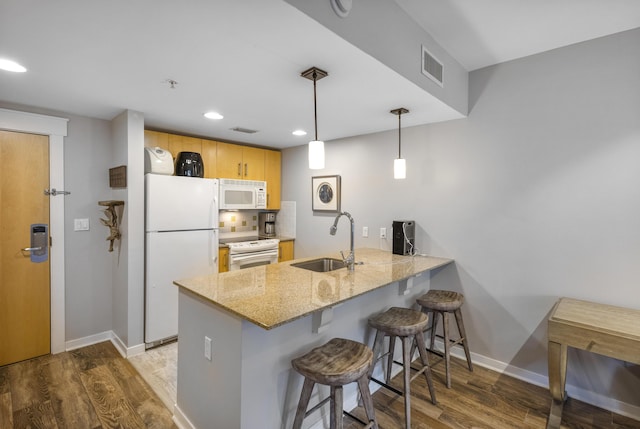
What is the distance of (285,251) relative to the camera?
14.1 ft

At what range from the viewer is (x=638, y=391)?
2055 millimetres

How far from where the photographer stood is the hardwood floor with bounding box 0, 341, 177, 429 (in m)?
2.00

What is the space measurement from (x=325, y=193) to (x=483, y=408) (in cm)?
263

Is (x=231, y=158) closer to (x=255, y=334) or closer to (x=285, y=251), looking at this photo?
(x=285, y=251)

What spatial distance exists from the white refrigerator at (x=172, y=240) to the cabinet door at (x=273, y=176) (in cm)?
107

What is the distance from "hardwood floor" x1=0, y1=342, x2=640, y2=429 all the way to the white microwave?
1913 mm

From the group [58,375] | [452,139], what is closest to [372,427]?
[452,139]

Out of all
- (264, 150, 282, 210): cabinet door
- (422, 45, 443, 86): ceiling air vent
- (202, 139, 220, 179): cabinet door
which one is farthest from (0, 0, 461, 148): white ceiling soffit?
(264, 150, 282, 210): cabinet door

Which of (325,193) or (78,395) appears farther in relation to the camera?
(325,193)

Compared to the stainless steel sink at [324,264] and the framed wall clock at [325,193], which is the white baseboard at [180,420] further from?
the framed wall clock at [325,193]

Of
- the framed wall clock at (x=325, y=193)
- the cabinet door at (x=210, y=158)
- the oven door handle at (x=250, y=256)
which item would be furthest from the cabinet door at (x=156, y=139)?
the framed wall clock at (x=325, y=193)

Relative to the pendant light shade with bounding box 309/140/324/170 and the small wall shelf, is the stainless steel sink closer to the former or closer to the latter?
the pendant light shade with bounding box 309/140/324/170

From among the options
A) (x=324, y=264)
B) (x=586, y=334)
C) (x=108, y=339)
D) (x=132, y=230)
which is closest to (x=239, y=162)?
(x=132, y=230)

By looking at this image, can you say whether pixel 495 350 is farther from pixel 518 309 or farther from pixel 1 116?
pixel 1 116
